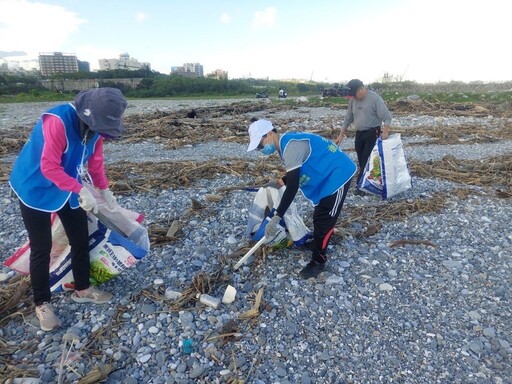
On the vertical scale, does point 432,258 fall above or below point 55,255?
below

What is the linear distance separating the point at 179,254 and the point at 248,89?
161 ft

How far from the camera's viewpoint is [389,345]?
2930 millimetres

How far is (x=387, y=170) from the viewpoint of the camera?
5.73 meters

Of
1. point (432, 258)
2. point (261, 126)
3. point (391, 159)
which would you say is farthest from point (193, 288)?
point (391, 159)

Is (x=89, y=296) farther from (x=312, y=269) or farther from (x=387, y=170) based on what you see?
(x=387, y=170)

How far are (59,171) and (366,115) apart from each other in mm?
4764

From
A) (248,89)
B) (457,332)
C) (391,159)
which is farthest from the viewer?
(248,89)

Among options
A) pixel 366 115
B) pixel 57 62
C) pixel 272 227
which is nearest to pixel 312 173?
pixel 272 227

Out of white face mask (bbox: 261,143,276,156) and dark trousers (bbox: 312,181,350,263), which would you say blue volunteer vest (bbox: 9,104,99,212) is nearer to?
white face mask (bbox: 261,143,276,156)

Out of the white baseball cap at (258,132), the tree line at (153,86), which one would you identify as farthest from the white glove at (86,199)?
the tree line at (153,86)

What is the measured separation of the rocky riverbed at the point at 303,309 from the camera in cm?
271

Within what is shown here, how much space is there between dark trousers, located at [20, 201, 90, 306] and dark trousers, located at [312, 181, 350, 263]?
2.09m

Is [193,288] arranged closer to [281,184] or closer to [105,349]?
[105,349]

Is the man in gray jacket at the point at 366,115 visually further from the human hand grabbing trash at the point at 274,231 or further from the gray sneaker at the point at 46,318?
the gray sneaker at the point at 46,318
